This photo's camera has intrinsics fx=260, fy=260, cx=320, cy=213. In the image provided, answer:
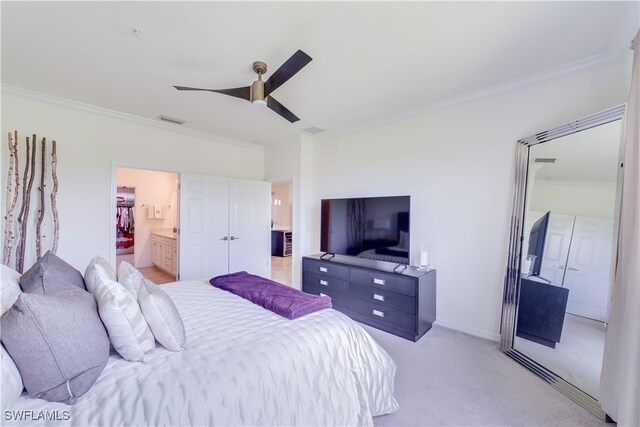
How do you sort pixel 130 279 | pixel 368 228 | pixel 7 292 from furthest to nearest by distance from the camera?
pixel 368 228 → pixel 130 279 → pixel 7 292

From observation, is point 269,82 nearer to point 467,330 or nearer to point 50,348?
point 50,348

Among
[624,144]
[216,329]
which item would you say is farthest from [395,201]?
[216,329]

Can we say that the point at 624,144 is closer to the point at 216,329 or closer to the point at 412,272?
the point at 412,272

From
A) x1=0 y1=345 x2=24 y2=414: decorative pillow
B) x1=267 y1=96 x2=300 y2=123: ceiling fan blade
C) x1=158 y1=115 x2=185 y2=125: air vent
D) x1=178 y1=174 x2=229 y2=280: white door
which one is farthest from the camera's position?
x1=178 y1=174 x2=229 y2=280: white door

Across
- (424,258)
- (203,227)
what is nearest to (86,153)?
(203,227)

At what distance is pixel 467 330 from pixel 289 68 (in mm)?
Answer: 3167

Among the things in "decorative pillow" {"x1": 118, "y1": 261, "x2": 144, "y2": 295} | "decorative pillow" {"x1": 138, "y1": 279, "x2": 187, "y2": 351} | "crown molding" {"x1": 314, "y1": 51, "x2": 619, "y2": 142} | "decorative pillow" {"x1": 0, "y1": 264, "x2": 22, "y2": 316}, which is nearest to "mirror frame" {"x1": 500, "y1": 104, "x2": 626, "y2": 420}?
"crown molding" {"x1": 314, "y1": 51, "x2": 619, "y2": 142}

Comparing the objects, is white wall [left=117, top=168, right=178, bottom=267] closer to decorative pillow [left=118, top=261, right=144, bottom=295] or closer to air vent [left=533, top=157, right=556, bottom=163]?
decorative pillow [left=118, top=261, right=144, bottom=295]

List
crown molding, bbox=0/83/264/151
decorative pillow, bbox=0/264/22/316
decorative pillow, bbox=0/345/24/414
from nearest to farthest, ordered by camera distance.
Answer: decorative pillow, bbox=0/345/24/414
decorative pillow, bbox=0/264/22/316
crown molding, bbox=0/83/264/151

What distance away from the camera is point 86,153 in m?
3.28

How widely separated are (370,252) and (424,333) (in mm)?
1091

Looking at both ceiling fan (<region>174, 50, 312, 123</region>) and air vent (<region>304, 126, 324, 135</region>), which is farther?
air vent (<region>304, 126, 324, 135</region>)

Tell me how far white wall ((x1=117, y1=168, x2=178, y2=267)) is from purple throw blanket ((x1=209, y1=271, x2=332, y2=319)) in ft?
13.7

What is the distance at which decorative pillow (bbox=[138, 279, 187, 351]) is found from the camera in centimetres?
129
